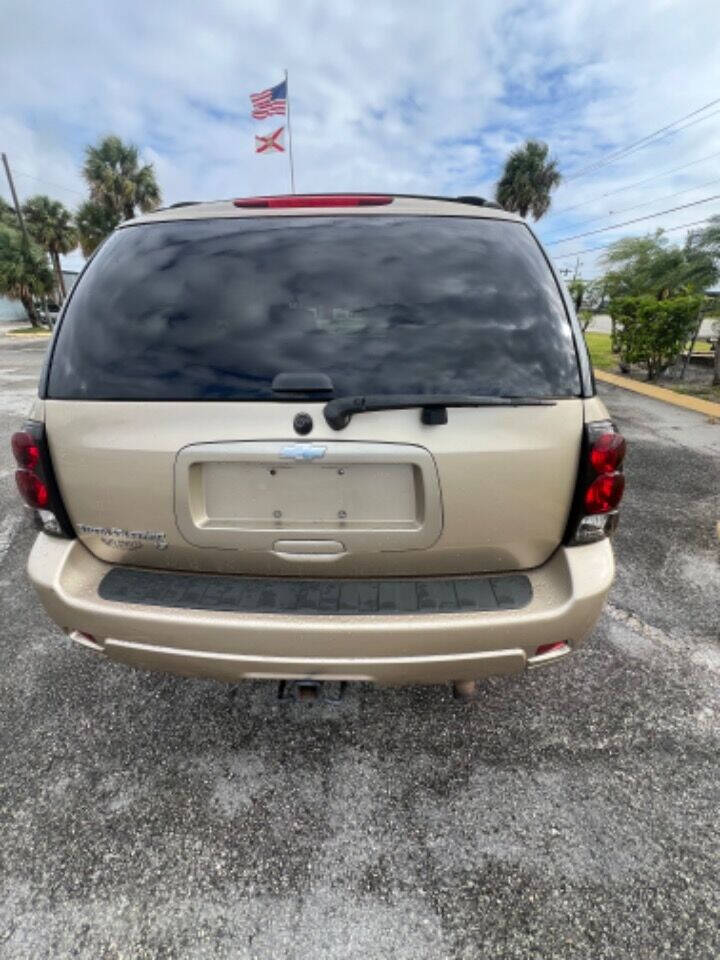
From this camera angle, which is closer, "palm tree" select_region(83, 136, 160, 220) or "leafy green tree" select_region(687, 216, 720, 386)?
"leafy green tree" select_region(687, 216, 720, 386)

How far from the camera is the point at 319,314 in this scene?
64.4 inches

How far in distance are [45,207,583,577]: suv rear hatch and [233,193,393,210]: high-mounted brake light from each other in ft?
0.57

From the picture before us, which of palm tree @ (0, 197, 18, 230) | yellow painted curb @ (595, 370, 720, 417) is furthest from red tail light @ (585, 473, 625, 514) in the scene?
palm tree @ (0, 197, 18, 230)

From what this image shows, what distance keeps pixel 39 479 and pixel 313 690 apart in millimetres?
1206

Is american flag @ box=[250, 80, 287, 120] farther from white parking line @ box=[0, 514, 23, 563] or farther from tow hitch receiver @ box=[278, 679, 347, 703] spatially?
tow hitch receiver @ box=[278, 679, 347, 703]

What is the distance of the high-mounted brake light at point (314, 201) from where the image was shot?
6.23 feet

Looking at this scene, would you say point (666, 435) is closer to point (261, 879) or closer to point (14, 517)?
point (261, 879)

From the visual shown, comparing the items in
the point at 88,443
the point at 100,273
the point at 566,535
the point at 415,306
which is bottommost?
the point at 566,535

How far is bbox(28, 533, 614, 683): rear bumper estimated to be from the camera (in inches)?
61.3

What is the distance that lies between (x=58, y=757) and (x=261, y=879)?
1.01 meters

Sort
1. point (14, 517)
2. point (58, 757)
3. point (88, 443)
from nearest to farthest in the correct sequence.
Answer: point (88, 443) → point (58, 757) → point (14, 517)

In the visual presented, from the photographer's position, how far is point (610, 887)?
1.57 meters

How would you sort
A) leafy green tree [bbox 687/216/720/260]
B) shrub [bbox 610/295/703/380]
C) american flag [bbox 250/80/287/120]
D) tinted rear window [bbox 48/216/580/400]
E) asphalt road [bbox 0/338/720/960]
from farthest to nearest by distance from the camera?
american flag [bbox 250/80/287/120] < leafy green tree [bbox 687/216/720/260] < shrub [bbox 610/295/703/380] < tinted rear window [bbox 48/216/580/400] < asphalt road [bbox 0/338/720/960]

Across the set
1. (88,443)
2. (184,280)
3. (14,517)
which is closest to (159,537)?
(88,443)
